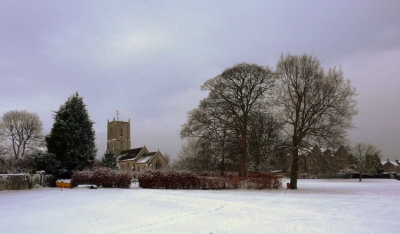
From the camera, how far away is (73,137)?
97.8ft

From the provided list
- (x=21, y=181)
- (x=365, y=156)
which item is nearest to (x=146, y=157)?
(x=365, y=156)

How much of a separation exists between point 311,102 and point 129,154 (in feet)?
231

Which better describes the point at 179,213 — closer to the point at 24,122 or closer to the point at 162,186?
the point at 162,186

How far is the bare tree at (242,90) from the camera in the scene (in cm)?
3114

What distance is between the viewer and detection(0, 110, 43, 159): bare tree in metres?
50.0

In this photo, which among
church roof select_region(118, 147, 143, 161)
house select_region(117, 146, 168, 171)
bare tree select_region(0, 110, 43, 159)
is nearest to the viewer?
bare tree select_region(0, 110, 43, 159)

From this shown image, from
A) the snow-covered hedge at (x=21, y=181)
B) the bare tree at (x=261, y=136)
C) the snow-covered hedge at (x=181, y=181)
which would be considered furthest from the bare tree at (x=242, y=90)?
the snow-covered hedge at (x=21, y=181)

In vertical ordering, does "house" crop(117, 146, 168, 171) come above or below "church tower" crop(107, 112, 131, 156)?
below

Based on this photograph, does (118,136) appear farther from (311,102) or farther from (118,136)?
(311,102)

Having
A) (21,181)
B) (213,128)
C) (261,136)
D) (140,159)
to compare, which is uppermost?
(213,128)

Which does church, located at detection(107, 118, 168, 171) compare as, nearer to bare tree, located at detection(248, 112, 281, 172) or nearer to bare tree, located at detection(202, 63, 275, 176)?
bare tree, located at detection(248, 112, 281, 172)

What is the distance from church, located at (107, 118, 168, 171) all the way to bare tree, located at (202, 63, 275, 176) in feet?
162

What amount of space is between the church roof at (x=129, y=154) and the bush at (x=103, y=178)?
60.7 m

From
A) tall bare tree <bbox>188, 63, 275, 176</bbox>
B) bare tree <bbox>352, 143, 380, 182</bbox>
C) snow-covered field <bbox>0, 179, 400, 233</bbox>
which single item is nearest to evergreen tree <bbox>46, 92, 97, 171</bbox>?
tall bare tree <bbox>188, 63, 275, 176</bbox>
